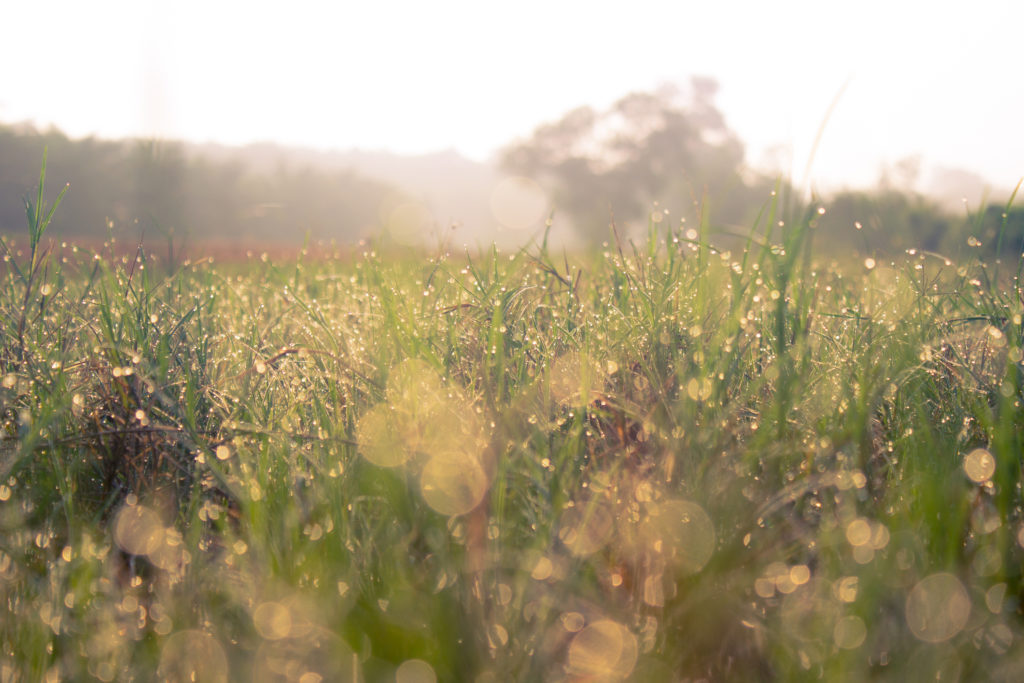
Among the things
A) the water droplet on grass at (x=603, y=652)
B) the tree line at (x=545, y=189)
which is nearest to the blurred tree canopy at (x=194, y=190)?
the tree line at (x=545, y=189)

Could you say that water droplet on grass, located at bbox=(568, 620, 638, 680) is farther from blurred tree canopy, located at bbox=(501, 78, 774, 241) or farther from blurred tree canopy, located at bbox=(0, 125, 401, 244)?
blurred tree canopy, located at bbox=(501, 78, 774, 241)

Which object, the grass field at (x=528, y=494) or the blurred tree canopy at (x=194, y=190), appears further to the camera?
the blurred tree canopy at (x=194, y=190)

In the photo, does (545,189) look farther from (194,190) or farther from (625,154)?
(194,190)

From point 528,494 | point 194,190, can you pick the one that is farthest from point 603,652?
point 194,190

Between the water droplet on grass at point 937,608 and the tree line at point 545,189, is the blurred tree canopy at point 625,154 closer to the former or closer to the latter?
the tree line at point 545,189

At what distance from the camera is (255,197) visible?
73.2ft

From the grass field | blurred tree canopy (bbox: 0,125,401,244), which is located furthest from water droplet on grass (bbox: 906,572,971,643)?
blurred tree canopy (bbox: 0,125,401,244)

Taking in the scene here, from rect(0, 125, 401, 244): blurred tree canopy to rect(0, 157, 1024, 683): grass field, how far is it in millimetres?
9140

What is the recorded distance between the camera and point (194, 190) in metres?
19.8

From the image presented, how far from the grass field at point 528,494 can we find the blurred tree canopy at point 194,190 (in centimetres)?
914

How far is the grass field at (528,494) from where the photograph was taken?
0.87 meters

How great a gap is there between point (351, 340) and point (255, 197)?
22914mm

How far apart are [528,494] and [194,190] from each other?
2162 centimetres

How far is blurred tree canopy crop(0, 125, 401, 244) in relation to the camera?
11945 millimetres
